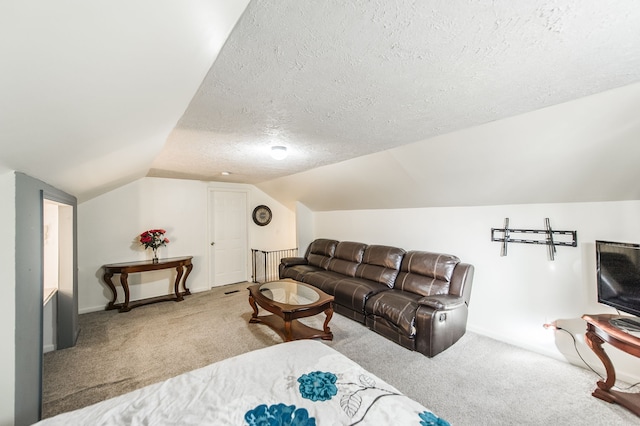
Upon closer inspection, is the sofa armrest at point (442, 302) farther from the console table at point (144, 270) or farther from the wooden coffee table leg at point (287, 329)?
the console table at point (144, 270)

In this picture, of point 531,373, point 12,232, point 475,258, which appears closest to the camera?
point 12,232

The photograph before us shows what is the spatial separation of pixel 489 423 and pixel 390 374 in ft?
2.53

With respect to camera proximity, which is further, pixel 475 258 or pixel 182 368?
pixel 475 258

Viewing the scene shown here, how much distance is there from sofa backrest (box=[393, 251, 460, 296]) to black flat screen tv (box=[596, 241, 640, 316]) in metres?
1.22

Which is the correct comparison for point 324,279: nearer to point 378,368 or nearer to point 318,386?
point 378,368

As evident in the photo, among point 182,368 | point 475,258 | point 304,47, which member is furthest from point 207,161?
point 475,258

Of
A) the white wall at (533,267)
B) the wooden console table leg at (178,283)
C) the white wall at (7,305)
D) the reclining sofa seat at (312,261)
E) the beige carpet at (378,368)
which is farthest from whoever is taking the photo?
the reclining sofa seat at (312,261)

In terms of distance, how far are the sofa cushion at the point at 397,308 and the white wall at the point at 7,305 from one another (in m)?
2.88

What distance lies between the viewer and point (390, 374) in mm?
2303

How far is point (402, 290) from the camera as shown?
11.1 feet

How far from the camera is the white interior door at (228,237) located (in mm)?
5273

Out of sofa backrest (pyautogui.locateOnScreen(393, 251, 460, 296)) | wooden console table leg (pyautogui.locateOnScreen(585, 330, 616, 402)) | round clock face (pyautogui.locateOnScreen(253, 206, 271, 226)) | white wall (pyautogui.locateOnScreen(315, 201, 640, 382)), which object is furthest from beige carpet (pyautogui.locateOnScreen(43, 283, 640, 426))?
round clock face (pyautogui.locateOnScreen(253, 206, 271, 226))

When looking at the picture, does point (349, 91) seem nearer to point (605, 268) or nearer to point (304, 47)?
point (304, 47)

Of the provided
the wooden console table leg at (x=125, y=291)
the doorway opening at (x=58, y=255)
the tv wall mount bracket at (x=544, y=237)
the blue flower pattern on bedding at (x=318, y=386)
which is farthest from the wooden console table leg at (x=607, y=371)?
the wooden console table leg at (x=125, y=291)
